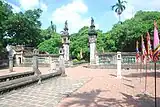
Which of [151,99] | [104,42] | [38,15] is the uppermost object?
[38,15]

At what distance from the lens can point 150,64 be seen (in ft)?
83.0

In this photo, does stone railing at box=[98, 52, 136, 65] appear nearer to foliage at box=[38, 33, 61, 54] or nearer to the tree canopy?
the tree canopy

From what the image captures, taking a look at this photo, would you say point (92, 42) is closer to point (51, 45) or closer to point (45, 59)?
point (45, 59)

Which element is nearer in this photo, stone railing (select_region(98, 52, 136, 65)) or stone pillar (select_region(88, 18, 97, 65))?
stone railing (select_region(98, 52, 136, 65))

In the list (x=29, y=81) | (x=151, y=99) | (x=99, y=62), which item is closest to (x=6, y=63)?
(x=99, y=62)

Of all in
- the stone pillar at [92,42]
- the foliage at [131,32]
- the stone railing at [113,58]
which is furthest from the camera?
the foliage at [131,32]

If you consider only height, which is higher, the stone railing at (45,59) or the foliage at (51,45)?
the foliage at (51,45)

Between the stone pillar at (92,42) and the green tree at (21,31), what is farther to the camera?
the green tree at (21,31)

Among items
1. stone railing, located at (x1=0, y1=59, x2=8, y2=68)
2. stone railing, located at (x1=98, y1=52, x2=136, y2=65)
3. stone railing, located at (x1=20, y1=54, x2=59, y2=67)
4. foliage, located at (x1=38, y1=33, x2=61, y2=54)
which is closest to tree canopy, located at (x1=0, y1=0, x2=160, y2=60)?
foliage, located at (x1=38, y1=33, x2=61, y2=54)

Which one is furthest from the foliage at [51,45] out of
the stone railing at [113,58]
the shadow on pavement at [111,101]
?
the shadow on pavement at [111,101]

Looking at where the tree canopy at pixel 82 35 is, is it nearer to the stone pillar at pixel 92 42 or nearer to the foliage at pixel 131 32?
the foliage at pixel 131 32

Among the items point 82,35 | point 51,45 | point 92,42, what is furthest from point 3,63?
point 82,35

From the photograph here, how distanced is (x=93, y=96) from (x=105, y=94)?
0.76 m

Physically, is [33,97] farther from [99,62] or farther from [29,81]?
[99,62]
